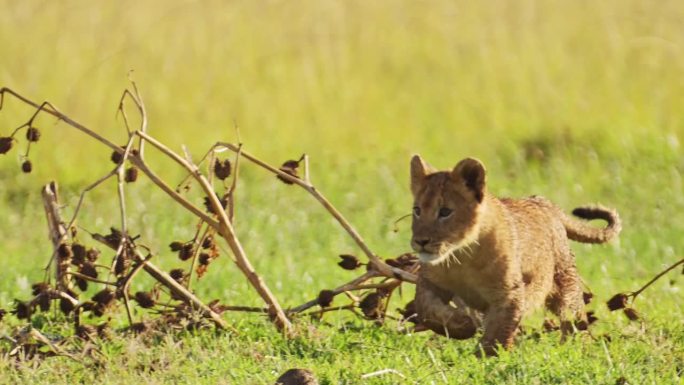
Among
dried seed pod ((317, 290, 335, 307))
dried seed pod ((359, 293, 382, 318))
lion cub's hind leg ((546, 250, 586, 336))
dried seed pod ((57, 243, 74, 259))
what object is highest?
dried seed pod ((57, 243, 74, 259))

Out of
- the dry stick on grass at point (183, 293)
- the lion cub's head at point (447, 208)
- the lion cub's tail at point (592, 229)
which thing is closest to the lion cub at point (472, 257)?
the lion cub's head at point (447, 208)

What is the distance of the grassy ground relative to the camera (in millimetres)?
7723

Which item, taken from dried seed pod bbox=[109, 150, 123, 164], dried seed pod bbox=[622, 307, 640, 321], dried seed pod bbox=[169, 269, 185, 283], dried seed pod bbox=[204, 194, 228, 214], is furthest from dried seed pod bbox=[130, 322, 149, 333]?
dried seed pod bbox=[622, 307, 640, 321]

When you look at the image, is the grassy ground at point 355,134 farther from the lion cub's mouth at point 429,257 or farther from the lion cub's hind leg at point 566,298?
the lion cub's mouth at point 429,257

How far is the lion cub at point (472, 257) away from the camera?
7.42 meters

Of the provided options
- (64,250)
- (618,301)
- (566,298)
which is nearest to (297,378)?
(64,250)

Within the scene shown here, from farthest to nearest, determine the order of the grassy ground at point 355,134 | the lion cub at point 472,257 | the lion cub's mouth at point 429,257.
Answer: the grassy ground at point 355,134
the lion cub at point 472,257
the lion cub's mouth at point 429,257

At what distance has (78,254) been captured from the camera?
27.0 ft

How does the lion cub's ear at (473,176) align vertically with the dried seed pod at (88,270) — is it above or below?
below

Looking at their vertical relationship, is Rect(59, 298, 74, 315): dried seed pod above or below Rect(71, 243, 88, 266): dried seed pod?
below

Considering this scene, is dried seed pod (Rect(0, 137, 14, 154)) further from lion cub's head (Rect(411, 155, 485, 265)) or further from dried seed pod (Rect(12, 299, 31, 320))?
lion cub's head (Rect(411, 155, 485, 265))

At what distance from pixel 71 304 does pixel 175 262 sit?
3311mm

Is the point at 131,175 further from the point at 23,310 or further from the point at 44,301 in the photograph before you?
the point at 23,310

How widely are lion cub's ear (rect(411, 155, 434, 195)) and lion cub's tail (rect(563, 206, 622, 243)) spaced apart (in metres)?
1.46
